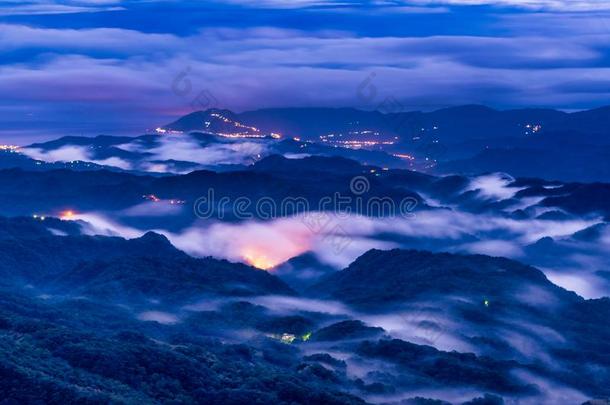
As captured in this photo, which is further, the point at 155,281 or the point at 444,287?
the point at 444,287

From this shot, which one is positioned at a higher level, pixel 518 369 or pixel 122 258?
pixel 122 258

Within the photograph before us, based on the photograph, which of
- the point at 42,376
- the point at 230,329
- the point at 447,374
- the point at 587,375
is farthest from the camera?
the point at 230,329

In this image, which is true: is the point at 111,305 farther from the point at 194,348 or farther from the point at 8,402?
the point at 8,402

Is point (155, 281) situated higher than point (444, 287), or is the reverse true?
point (444, 287)

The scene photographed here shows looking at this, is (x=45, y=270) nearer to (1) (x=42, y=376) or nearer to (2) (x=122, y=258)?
(2) (x=122, y=258)

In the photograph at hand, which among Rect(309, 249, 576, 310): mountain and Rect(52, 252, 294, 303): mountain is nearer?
Rect(52, 252, 294, 303): mountain

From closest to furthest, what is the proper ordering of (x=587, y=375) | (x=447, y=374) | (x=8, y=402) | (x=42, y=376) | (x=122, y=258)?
(x=8, y=402)
(x=42, y=376)
(x=447, y=374)
(x=587, y=375)
(x=122, y=258)

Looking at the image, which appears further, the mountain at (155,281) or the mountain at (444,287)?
→ the mountain at (444,287)

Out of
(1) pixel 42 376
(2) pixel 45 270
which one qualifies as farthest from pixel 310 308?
(1) pixel 42 376

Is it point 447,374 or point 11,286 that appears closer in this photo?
point 447,374
